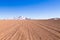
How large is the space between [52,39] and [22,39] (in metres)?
3.01

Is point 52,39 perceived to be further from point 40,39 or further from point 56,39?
point 40,39

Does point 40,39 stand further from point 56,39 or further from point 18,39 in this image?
point 18,39

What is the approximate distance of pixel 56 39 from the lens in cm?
999

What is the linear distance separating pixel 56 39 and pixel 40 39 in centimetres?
159

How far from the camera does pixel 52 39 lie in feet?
32.9

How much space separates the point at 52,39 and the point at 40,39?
120 centimetres

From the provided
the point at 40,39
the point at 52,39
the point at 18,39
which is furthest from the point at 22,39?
the point at 52,39

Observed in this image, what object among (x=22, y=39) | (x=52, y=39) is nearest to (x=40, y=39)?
(x=52, y=39)

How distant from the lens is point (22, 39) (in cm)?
998

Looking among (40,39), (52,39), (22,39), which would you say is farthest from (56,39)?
Result: (22,39)

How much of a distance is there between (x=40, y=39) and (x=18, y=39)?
221cm

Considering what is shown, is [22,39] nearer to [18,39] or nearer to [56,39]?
[18,39]

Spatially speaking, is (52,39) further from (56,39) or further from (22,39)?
(22,39)
